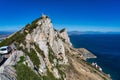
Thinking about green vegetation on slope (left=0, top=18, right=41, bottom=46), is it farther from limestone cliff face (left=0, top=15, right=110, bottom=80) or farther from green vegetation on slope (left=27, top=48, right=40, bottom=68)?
green vegetation on slope (left=27, top=48, right=40, bottom=68)

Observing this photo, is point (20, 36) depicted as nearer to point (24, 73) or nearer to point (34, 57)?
point (34, 57)

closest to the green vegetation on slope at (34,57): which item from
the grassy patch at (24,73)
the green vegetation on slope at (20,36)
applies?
the green vegetation on slope at (20,36)

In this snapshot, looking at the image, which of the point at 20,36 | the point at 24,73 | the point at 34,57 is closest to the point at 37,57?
the point at 34,57

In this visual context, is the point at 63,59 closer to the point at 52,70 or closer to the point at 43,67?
the point at 52,70

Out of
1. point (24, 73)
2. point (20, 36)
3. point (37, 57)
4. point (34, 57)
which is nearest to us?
point (24, 73)

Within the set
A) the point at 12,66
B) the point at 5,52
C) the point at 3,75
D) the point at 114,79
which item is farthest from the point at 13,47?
the point at 114,79

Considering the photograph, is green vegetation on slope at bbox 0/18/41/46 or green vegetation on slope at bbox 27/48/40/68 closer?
green vegetation on slope at bbox 27/48/40/68

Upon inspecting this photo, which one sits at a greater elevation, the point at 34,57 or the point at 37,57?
the point at 34,57

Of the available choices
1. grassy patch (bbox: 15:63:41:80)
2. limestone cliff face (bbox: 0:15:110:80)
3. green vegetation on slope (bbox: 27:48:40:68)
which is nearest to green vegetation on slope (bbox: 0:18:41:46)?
limestone cliff face (bbox: 0:15:110:80)

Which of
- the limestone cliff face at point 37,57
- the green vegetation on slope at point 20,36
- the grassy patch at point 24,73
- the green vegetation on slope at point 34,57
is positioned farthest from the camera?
the green vegetation on slope at point 20,36

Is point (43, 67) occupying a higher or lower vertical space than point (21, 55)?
lower

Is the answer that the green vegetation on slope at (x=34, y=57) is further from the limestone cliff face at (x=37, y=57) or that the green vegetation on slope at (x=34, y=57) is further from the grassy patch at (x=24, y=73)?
the grassy patch at (x=24, y=73)
